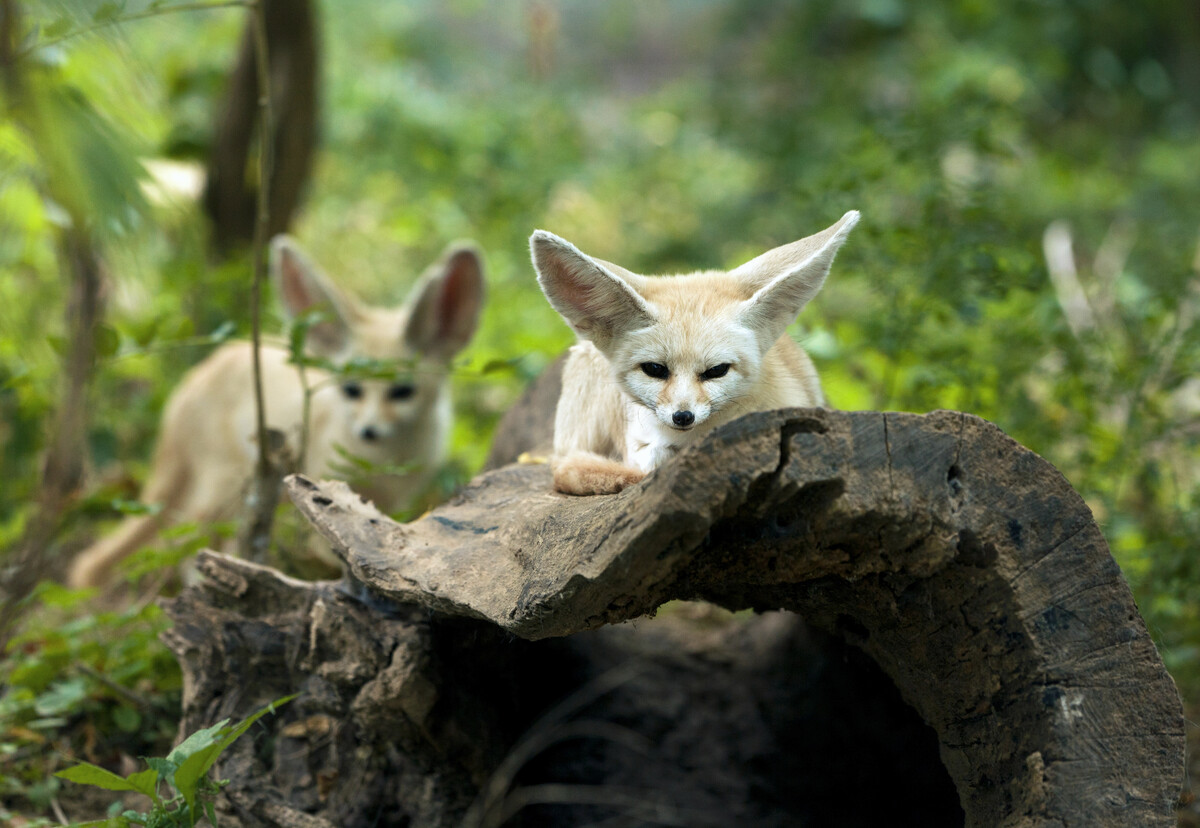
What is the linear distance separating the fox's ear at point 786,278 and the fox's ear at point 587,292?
294 mm

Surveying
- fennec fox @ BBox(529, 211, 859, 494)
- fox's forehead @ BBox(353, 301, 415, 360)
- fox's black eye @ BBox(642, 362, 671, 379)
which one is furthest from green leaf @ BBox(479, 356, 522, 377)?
fox's forehead @ BBox(353, 301, 415, 360)

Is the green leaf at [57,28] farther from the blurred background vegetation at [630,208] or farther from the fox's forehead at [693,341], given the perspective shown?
the fox's forehead at [693,341]

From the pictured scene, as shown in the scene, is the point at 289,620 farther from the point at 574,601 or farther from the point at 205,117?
the point at 205,117

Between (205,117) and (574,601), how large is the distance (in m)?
7.65

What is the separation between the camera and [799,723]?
3576 mm

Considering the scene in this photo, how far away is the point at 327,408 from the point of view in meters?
5.28

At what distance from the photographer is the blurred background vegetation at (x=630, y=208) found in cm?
312

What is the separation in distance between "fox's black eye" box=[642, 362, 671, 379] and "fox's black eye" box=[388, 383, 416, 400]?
2.62 m

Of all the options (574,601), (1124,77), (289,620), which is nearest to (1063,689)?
(574,601)

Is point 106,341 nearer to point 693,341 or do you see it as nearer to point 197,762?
point 197,762

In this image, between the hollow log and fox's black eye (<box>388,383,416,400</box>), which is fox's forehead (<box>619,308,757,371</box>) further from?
fox's black eye (<box>388,383,416,400</box>)

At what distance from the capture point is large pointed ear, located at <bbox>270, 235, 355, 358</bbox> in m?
4.71

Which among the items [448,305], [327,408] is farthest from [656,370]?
[327,408]

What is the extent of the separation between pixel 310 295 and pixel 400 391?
682mm
